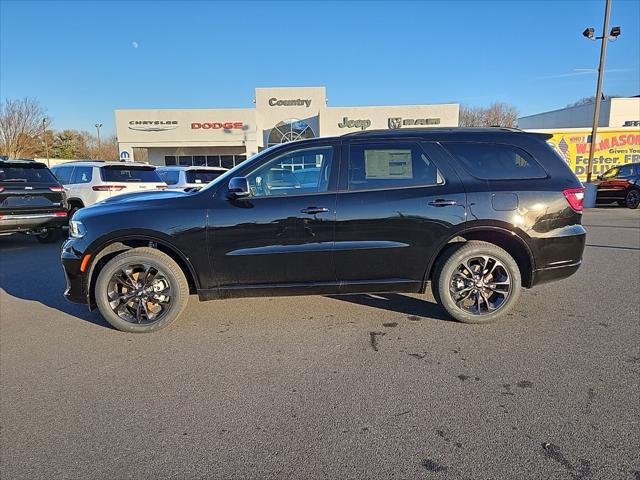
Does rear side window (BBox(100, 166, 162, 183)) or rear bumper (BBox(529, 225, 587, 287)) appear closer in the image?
rear bumper (BBox(529, 225, 587, 287))

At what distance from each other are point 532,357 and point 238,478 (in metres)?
2.55

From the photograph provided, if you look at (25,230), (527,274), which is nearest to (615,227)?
(527,274)

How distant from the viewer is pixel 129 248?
401 cm

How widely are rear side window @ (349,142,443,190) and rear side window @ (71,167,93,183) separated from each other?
837 cm

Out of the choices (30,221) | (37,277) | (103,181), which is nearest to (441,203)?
(37,277)

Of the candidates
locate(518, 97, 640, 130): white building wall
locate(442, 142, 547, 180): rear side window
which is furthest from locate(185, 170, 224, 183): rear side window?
locate(518, 97, 640, 130): white building wall

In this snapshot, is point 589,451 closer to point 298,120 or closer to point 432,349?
point 432,349

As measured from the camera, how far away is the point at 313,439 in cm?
234

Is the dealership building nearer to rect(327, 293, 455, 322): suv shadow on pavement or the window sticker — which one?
rect(327, 293, 455, 322): suv shadow on pavement

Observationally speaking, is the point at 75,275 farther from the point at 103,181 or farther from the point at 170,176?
the point at 170,176

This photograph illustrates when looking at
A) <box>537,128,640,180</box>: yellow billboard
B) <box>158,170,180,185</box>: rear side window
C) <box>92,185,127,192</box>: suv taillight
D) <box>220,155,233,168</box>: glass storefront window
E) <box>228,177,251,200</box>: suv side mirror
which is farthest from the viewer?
<box>220,155,233,168</box>: glass storefront window

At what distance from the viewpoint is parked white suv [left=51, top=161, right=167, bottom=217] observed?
30.9 ft

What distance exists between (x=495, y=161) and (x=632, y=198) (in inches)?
555

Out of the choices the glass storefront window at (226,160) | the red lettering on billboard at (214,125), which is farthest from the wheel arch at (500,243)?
the glass storefront window at (226,160)
